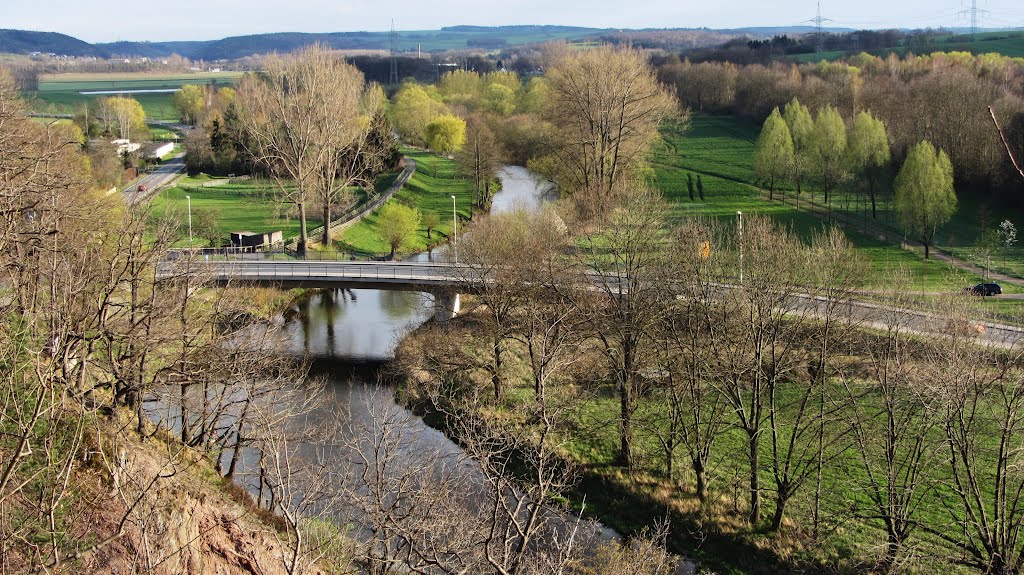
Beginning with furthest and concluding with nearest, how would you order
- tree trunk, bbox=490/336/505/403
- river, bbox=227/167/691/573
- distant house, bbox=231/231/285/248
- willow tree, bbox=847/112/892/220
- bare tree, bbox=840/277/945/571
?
willow tree, bbox=847/112/892/220 < distant house, bbox=231/231/285/248 < tree trunk, bbox=490/336/505/403 < river, bbox=227/167/691/573 < bare tree, bbox=840/277/945/571

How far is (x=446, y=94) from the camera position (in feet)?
371

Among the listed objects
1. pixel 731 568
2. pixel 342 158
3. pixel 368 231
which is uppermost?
pixel 342 158

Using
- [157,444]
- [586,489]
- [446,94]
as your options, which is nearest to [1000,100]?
[586,489]

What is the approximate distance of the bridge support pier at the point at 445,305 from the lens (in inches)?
1340

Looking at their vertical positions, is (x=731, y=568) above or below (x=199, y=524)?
below

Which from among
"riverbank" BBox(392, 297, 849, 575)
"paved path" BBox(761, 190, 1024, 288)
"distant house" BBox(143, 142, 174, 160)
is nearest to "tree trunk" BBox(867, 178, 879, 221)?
"paved path" BBox(761, 190, 1024, 288)

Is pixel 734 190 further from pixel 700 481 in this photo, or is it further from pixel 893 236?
pixel 700 481

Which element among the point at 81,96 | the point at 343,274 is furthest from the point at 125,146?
the point at 81,96

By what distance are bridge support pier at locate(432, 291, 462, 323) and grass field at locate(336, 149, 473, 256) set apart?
45.7 feet

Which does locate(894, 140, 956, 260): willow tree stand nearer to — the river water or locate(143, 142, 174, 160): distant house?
the river water

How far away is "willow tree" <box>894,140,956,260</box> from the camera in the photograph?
45312 mm

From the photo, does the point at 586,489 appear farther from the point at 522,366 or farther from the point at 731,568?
the point at 522,366

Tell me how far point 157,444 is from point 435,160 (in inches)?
2569

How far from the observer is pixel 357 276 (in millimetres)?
36719
